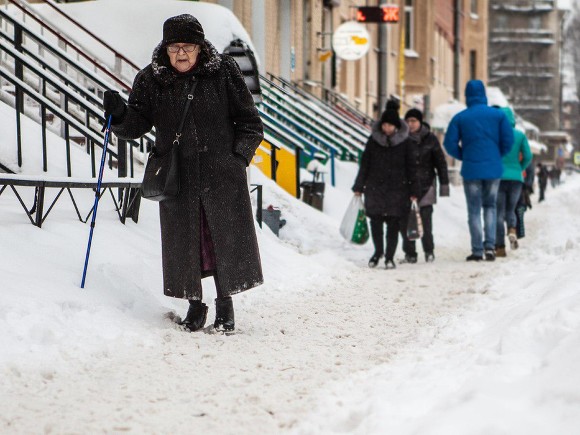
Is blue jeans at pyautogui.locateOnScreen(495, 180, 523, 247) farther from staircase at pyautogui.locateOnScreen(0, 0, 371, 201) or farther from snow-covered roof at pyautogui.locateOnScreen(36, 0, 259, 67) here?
snow-covered roof at pyautogui.locateOnScreen(36, 0, 259, 67)

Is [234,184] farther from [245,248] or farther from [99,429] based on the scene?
[99,429]

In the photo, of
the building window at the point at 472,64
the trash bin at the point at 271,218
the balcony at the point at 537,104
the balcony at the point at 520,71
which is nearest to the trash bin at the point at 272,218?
the trash bin at the point at 271,218

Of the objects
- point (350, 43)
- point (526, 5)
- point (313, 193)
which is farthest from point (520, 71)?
point (313, 193)

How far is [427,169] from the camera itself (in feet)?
39.0

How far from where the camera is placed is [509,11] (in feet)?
315

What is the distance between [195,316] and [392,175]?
5148 mm

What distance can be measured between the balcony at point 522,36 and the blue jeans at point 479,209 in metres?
83.8

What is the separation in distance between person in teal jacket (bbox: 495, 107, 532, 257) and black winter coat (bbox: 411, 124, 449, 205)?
0.87 meters

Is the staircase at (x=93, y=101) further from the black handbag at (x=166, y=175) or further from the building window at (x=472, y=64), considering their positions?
the building window at (x=472, y=64)

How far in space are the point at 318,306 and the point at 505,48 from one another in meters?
88.2

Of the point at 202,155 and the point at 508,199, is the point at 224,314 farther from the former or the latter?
the point at 508,199

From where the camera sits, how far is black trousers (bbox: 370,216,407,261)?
35.9ft

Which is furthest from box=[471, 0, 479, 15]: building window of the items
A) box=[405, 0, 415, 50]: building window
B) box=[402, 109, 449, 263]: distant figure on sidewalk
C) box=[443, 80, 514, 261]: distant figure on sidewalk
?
box=[443, 80, 514, 261]: distant figure on sidewalk

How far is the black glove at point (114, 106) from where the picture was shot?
6.07m
